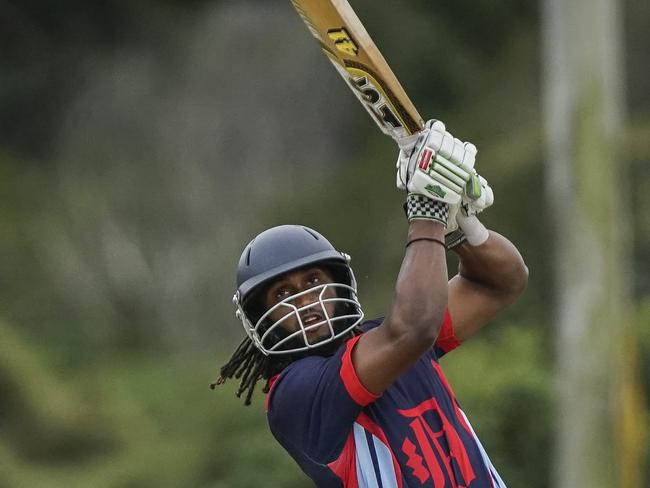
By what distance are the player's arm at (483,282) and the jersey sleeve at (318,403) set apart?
572 mm

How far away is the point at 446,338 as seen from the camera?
4.41 meters

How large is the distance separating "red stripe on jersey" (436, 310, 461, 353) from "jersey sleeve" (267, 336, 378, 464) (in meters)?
0.44

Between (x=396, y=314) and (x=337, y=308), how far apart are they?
389mm

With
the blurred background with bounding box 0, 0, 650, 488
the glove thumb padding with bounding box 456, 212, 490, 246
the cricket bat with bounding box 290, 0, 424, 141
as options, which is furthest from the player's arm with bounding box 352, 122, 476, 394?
the blurred background with bounding box 0, 0, 650, 488

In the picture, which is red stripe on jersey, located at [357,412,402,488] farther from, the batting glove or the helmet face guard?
the batting glove

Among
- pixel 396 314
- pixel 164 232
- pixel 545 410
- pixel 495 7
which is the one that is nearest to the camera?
pixel 396 314

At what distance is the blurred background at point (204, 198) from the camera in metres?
10.7

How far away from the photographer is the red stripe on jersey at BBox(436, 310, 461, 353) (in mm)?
4395

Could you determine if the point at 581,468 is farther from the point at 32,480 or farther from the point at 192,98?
the point at 192,98

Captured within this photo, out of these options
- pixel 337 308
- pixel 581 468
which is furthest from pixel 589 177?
pixel 337 308

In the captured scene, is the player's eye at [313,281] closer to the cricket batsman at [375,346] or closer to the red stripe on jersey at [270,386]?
the cricket batsman at [375,346]

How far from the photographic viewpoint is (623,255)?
8766 millimetres

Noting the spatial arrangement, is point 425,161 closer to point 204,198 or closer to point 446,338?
point 446,338

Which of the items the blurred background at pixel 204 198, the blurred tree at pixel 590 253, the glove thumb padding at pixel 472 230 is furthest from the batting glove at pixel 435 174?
the blurred background at pixel 204 198
